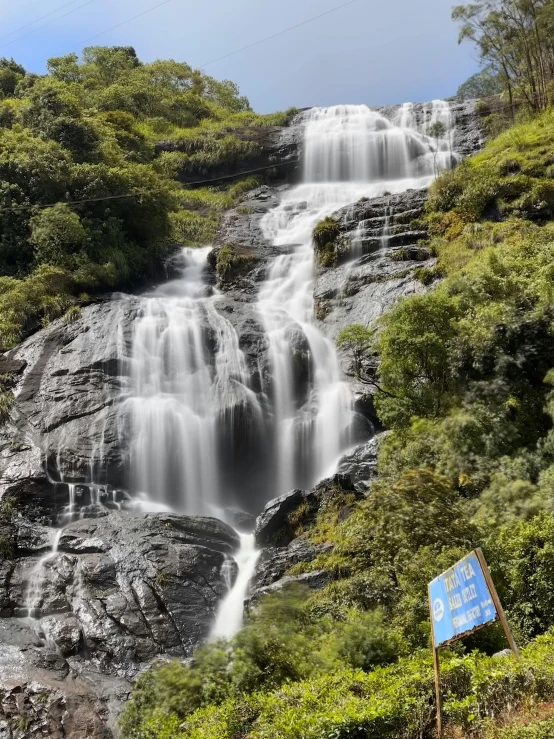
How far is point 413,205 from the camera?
23.2 metres

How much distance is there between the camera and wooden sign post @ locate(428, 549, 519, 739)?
4.79 meters

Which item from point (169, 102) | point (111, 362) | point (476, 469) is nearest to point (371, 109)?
point (169, 102)

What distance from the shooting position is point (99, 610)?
11461 millimetres

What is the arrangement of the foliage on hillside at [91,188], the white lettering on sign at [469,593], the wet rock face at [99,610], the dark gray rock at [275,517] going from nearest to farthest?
the white lettering on sign at [469,593] < the wet rock face at [99,610] < the dark gray rock at [275,517] < the foliage on hillside at [91,188]

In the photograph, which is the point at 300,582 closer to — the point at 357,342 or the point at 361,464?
the point at 361,464

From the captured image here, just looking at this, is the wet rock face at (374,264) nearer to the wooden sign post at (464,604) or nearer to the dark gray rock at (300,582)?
the dark gray rock at (300,582)

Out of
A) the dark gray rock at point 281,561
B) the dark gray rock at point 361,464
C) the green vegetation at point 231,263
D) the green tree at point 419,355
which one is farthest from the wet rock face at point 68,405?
the green tree at point 419,355

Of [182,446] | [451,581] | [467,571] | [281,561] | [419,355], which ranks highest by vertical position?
[419,355]

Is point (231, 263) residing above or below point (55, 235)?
below

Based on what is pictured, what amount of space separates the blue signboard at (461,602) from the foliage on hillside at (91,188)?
17.3m

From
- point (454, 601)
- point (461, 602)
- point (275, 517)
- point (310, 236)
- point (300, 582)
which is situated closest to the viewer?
point (461, 602)

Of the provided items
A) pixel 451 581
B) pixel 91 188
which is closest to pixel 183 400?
pixel 91 188

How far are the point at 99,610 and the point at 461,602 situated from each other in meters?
8.48

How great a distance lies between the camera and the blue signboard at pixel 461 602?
4.86m
